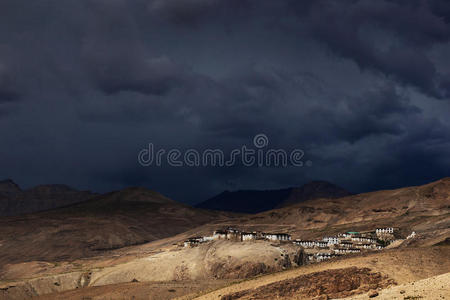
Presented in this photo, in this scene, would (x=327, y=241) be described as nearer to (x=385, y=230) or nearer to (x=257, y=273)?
(x=385, y=230)

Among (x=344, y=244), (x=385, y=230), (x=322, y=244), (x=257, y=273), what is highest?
(x=385, y=230)

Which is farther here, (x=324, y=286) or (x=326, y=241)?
(x=326, y=241)

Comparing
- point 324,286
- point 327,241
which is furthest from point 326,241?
point 324,286

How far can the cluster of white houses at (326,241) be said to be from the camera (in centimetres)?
10914

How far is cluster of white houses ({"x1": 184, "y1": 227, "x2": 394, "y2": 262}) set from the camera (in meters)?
109

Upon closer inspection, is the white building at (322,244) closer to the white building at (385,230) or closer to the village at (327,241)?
the village at (327,241)

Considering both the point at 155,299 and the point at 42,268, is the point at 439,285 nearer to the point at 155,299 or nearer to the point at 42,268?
the point at 155,299

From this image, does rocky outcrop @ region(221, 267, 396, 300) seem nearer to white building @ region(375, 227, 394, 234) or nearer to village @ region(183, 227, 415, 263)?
village @ region(183, 227, 415, 263)

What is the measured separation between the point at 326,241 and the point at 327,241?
0.28m

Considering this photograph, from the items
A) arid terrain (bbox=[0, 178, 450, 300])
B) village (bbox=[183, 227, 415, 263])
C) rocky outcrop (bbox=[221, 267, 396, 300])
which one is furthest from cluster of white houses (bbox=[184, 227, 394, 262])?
rocky outcrop (bbox=[221, 267, 396, 300])

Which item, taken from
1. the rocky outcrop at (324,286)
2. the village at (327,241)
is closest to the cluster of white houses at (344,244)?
the village at (327,241)

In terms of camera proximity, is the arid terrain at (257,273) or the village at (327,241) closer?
the arid terrain at (257,273)

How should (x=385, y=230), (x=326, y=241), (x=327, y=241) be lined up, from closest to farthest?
(x=327, y=241)
(x=326, y=241)
(x=385, y=230)

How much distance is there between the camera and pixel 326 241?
134875 millimetres
